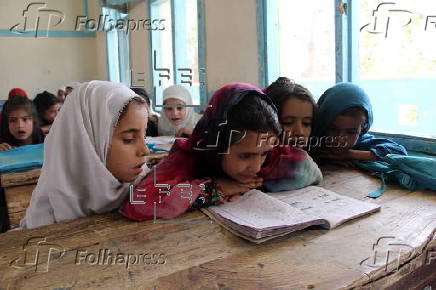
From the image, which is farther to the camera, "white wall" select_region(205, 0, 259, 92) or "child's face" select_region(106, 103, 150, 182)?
"white wall" select_region(205, 0, 259, 92)

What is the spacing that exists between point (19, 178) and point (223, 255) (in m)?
1.27

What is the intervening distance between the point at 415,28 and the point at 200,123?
4.67 ft

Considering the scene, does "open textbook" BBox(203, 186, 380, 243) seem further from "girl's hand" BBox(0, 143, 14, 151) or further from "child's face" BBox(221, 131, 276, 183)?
"girl's hand" BBox(0, 143, 14, 151)

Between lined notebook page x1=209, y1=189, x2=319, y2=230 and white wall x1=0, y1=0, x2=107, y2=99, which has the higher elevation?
white wall x1=0, y1=0, x2=107, y2=99

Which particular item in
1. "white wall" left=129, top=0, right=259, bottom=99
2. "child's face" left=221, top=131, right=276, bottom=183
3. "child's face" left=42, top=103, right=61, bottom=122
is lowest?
"child's face" left=221, top=131, right=276, bottom=183

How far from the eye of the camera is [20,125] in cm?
270

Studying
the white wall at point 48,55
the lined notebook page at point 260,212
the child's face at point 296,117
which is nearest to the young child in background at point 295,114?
the child's face at point 296,117

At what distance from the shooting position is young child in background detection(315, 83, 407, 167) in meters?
1.61

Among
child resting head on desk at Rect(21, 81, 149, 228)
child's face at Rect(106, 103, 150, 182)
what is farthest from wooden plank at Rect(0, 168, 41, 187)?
child's face at Rect(106, 103, 150, 182)

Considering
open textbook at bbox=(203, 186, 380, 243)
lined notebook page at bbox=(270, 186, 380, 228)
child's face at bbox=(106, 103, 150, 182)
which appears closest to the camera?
open textbook at bbox=(203, 186, 380, 243)

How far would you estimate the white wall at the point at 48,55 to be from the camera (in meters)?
5.74

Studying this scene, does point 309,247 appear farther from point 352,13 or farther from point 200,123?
point 352,13

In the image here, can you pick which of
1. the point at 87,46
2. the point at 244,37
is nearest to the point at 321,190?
the point at 244,37

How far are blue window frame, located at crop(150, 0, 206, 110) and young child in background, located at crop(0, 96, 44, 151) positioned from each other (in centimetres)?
115
